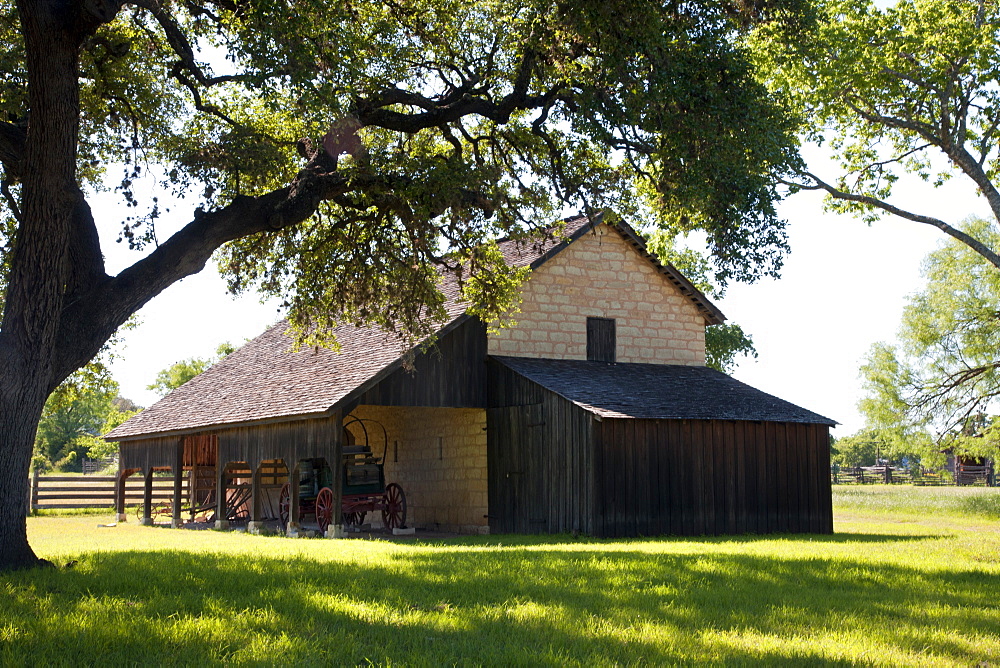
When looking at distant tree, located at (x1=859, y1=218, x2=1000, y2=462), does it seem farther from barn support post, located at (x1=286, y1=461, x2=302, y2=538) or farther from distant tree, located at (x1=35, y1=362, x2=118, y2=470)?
distant tree, located at (x1=35, y1=362, x2=118, y2=470)

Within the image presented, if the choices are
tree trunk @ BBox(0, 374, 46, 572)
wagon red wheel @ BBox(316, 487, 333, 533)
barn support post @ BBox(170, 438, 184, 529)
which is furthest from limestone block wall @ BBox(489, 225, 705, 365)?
tree trunk @ BBox(0, 374, 46, 572)

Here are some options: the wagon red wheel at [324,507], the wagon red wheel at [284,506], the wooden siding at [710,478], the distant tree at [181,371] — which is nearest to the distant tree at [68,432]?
the distant tree at [181,371]

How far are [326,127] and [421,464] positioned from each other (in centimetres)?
1302

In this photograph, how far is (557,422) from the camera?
2075 cm

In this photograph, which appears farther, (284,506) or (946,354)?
(946,354)

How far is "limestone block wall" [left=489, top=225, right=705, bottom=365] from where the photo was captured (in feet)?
77.2

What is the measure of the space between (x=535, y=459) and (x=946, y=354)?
2681 cm

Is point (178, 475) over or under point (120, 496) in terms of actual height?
over

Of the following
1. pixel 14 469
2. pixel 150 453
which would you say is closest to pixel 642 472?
pixel 14 469

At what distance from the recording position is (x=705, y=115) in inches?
542

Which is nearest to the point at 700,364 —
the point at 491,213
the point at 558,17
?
the point at 491,213

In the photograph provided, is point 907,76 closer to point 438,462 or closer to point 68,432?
point 438,462

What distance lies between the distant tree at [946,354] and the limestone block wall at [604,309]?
1287 centimetres

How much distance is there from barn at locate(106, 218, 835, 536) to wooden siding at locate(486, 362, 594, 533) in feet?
0.14
